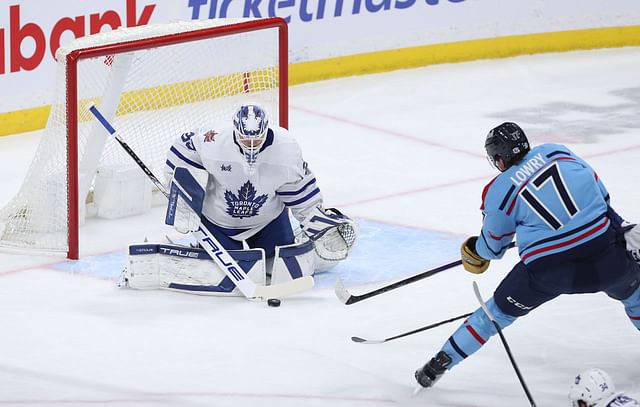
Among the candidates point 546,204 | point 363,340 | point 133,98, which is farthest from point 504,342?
point 133,98

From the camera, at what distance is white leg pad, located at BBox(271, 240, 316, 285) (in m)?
5.51

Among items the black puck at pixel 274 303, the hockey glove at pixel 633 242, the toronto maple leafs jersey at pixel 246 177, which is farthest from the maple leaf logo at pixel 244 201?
the hockey glove at pixel 633 242

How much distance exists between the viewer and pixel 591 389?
12.3 feet

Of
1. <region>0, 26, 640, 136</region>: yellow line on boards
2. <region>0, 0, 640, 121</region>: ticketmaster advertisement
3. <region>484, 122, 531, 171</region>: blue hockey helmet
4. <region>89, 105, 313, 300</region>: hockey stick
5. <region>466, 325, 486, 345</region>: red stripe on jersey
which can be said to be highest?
→ <region>484, 122, 531, 171</region>: blue hockey helmet

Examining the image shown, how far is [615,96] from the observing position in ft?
28.5

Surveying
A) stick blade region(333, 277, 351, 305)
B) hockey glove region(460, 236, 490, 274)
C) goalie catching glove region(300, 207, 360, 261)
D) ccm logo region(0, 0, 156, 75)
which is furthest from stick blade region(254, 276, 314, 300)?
ccm logo region(0, 0, 156, 75)

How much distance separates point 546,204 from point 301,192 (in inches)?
58.5

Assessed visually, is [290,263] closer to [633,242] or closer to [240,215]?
[240,215]

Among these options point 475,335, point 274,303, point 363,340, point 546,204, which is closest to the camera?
point 546,204

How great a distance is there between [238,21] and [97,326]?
182 centimetres

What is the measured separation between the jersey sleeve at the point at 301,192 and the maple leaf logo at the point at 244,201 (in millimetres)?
82

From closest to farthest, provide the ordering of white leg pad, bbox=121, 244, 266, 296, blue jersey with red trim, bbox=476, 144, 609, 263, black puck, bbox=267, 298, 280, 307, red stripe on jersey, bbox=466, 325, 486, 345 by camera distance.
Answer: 1. blue jersey with red trim, bbox=476, 144, 609, 263
2. red stripe on jersey, bbox=466, 325, 486, 345
3. black puck, bbox=267, 298, 280, 307
4. white leg pad, bbox=121, 244, 266, 296

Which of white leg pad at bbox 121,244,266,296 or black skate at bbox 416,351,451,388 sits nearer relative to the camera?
black skate at bbox 416,351,451,388

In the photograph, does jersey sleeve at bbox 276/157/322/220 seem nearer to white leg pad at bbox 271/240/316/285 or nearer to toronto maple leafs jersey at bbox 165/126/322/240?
toronto maple leafs jersey at bbox 165/126/322/240
